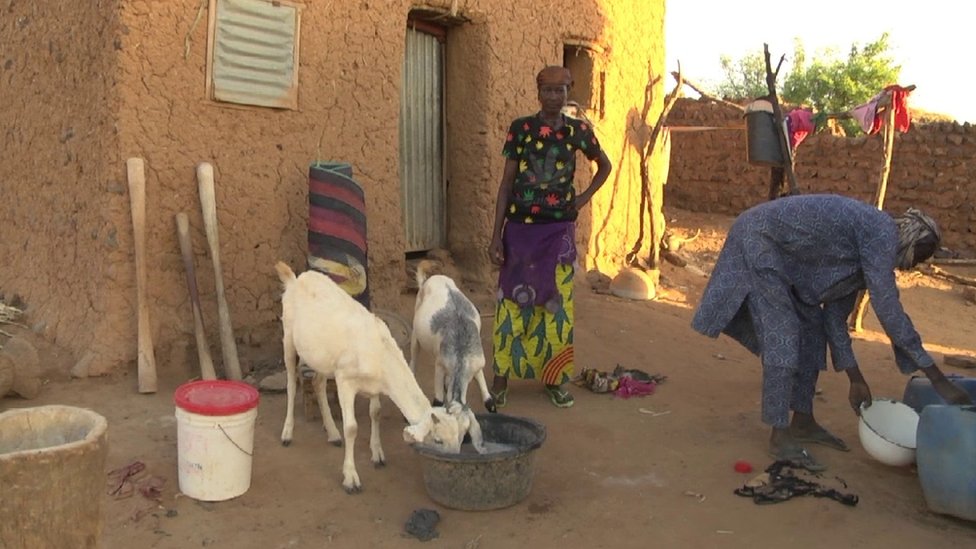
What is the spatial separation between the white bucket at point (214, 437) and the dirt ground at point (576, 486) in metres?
0.09

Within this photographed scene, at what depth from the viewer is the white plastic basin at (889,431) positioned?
417 centimetres

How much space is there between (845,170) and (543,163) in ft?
32.3

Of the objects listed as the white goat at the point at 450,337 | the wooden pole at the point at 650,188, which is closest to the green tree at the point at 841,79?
the wooden pole at the point at 650,188

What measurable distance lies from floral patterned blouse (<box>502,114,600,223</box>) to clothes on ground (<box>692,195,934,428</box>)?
44.0 inches

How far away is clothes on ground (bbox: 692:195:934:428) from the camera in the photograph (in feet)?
13.1

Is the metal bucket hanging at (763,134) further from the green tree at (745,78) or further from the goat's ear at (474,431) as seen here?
the green tree at (745,78)

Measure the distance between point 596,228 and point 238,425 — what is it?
18.4 ft

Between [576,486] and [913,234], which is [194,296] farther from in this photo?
[913,234]

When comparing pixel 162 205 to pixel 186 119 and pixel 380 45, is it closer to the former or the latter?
pixel 186 119

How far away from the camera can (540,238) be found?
17.2 feet

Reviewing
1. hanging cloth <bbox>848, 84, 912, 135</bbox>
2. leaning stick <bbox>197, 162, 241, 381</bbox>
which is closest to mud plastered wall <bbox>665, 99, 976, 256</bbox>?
hanging cloth <bbox>848, 84, 912, 135</bbox>

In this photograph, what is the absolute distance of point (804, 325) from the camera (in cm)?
464

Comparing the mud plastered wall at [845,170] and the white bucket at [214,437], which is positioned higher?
the mud plastered wall at [845,170]

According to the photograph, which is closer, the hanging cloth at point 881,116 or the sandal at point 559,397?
the sandal at point 559,397
